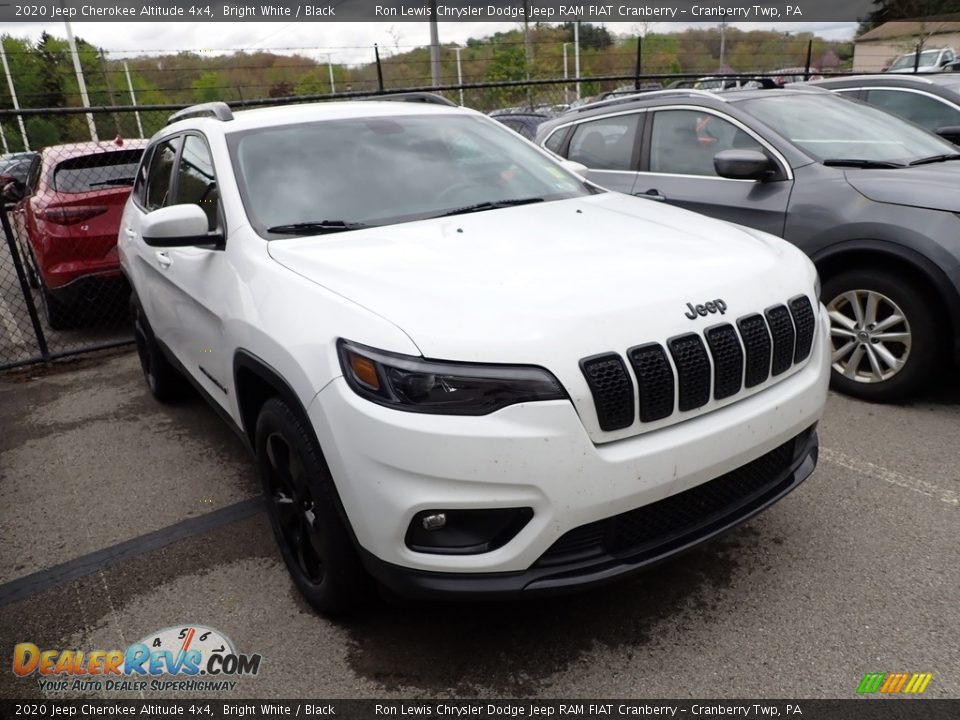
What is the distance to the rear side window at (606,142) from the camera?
5.28m

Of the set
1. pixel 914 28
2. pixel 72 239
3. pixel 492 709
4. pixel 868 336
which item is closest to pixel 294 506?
pixel 492 709

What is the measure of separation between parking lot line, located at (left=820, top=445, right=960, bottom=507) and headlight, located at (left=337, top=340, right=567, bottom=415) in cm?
212

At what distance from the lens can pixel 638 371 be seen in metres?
2.04

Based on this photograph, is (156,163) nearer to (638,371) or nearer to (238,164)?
(238,164)

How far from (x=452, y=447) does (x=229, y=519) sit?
1858 mm

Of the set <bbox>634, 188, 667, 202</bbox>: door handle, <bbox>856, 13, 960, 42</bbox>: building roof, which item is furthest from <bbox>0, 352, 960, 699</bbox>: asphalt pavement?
<bbox>856, 13, 960, 42</bbox>: building roof

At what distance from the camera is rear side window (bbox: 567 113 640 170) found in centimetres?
528

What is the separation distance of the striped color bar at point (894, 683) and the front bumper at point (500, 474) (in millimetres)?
664

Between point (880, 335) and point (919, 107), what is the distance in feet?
14.6

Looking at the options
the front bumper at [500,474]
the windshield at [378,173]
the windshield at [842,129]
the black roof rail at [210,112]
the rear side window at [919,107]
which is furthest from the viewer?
the rear side window at [919,107]

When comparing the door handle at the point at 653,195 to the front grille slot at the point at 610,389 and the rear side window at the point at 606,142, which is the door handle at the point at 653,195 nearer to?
the rear side window at the point at 606,142

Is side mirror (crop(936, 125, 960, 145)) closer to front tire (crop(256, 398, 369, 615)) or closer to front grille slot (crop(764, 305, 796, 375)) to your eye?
→ front grille slot (crop(764, 305, 796, 375))

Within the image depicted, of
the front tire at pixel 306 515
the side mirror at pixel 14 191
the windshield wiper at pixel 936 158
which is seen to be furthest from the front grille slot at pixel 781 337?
the side mirror at pixel 14 191

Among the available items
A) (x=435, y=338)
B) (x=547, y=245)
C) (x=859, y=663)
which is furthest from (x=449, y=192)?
(x=859, y=663)
